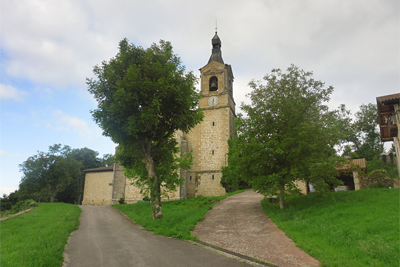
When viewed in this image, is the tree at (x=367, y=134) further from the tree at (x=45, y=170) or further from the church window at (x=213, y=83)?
the tree at (x=45, y=170)

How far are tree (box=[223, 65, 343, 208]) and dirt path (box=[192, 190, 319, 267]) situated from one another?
200 centimetres

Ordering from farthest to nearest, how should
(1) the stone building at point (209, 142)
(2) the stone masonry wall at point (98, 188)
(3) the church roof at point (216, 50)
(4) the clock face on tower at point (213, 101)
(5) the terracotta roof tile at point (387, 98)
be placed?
(2) the stone masonry wall at point (98, 188) < (3) the church roof at point (216, 50) < (4) the clock face on tower at point (213, 101) < (1) the stone building at point (209, 142) < (5) the terracotta roof tile at point (387, 98)

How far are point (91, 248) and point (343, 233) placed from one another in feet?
27.6

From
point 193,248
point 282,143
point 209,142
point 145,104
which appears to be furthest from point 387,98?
point 209,142

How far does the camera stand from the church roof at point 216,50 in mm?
33938

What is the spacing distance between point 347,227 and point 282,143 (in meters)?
4.98

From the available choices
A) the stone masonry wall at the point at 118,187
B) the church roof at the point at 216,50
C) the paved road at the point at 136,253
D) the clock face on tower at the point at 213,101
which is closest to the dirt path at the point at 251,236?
the paved road at the point at 136,253

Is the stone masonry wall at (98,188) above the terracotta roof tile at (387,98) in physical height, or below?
below

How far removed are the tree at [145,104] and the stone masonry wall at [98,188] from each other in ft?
72.5

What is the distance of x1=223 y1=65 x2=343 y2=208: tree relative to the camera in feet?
40.6

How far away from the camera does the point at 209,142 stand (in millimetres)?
30391

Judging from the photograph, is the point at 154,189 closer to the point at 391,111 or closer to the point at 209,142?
the point at 391,111

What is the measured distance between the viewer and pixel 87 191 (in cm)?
3672

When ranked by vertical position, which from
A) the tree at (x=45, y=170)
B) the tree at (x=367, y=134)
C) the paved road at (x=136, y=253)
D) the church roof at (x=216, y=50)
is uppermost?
the church roof at (x=216, y=50)
